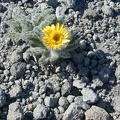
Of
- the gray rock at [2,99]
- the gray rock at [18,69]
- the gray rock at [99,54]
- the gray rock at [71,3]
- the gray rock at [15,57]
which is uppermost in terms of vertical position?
the gray rock at [71,3]

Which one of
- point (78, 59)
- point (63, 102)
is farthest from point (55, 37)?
point (63, 102)

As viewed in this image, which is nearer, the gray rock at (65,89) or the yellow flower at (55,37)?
the yellow flower at (55,37)

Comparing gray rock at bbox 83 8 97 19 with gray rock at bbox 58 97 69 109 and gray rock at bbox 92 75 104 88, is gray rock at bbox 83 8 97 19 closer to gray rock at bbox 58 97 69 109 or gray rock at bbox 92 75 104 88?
gray rock at bbox 92 75 104 88

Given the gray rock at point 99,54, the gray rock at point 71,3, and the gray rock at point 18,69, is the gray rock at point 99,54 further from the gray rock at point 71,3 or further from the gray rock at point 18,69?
the gray rock at point 18,69

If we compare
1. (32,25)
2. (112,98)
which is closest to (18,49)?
(32,25)

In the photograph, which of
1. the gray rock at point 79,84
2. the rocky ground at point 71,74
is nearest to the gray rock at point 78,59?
the rocky ground at point 71,74

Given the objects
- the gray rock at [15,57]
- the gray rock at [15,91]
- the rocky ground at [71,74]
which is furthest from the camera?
the gray rock at [15,57]

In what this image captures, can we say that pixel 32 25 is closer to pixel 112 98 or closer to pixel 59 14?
pixel 59 14

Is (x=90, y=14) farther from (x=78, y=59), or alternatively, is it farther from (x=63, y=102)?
(x=63, y=102)
